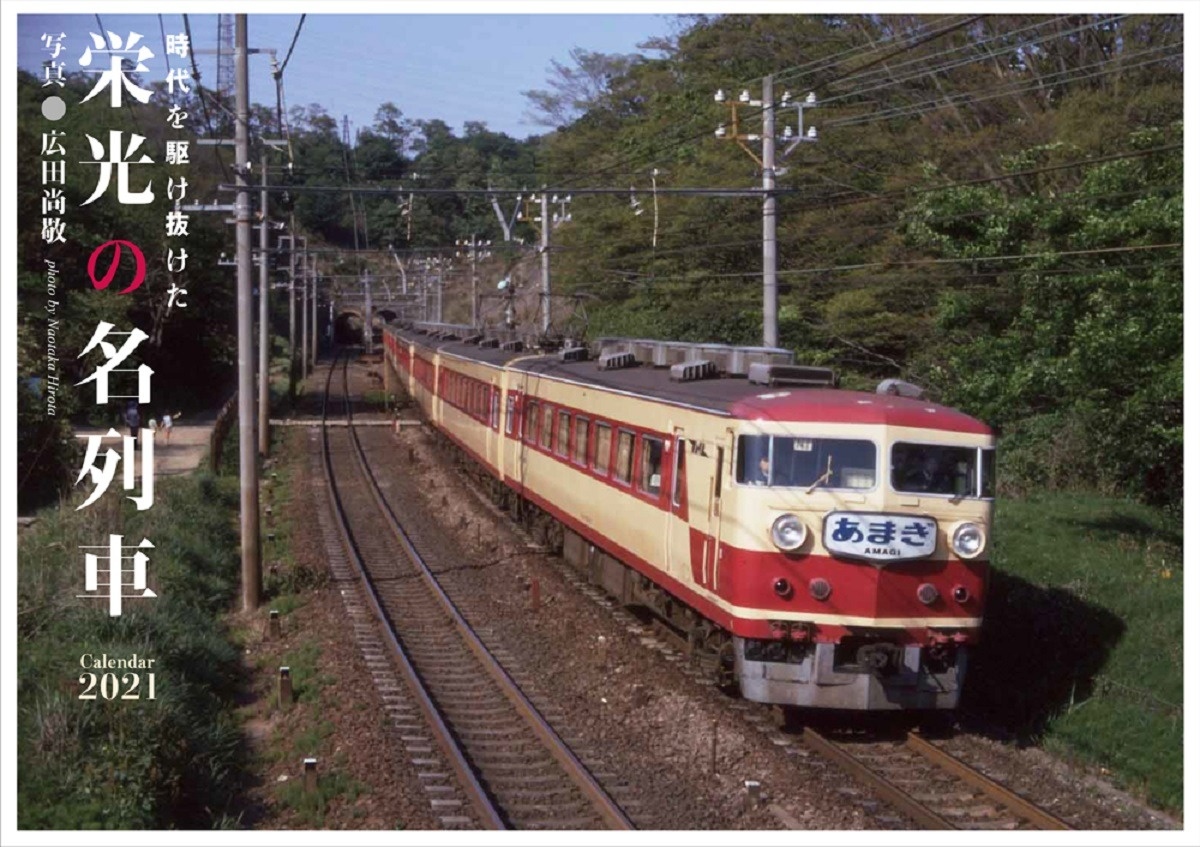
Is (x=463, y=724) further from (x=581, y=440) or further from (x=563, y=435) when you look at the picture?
(x=563, y=435)

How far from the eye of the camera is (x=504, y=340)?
83.5 feet

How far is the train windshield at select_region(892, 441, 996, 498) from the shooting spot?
10219 millimetres

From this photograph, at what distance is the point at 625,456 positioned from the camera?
13.5 metres

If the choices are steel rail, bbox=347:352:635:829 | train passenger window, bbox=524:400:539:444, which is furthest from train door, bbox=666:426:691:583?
train passenger window, bbox=524:400:539:444

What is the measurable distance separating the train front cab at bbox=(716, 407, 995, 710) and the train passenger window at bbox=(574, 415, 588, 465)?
4.81 meters

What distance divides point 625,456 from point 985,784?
5222 mm

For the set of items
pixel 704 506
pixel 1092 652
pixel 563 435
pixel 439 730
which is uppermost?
pixel 563 435

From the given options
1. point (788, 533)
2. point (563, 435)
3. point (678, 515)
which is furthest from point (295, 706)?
point (563, 435)

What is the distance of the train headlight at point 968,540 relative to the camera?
1030cm

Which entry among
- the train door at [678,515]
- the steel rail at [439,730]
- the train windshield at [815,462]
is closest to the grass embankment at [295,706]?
the steel rail at [439,730]

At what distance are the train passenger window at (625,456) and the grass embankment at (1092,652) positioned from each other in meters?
3.66

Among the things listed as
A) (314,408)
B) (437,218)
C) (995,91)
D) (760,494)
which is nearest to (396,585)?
(760,494)

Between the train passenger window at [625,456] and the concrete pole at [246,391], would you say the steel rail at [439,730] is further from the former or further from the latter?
the train passenger window at [625,456]

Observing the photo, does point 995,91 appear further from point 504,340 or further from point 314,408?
point 314,408
